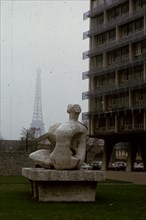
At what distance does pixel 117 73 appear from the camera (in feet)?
183

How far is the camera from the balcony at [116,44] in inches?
2094

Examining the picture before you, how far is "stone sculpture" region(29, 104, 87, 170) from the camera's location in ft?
54.5

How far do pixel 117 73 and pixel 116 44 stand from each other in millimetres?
3686

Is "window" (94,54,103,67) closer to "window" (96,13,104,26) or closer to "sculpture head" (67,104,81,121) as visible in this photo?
"window" (96,13,104,26)

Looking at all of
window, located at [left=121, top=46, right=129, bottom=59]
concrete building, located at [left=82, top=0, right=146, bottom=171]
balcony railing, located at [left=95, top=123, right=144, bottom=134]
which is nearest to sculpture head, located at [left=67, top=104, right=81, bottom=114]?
concrete building, located at [left=82, top=0, right=146, bottom=171]

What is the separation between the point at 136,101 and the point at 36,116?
3210 inches

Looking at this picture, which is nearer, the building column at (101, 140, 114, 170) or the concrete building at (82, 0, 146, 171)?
the concrete building at (82, 0, 146, 171)

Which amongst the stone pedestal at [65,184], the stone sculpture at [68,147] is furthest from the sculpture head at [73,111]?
the stone pedestal at [65,184]

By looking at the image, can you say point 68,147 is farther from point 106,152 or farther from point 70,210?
point 106,152

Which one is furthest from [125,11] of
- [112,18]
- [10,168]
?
[10,168]

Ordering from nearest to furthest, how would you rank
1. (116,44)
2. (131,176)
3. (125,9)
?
(131,176), (116,44), (125,9)

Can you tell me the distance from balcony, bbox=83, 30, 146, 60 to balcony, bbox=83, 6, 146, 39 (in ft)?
6.23

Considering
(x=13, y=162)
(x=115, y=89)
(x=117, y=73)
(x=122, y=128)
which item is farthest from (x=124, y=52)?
(x=13, y=162)

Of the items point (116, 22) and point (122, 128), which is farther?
point (116, 22)
